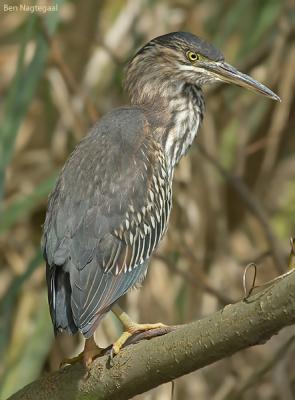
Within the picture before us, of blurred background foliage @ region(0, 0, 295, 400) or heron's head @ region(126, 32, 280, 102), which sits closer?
heron's head @ region(126, 32, 280, 102)

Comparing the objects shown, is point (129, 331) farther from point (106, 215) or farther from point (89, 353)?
point (106, 215)

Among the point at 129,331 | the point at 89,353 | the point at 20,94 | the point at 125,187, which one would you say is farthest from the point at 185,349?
the point at 20,94

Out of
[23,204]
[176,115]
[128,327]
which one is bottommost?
[128,327]

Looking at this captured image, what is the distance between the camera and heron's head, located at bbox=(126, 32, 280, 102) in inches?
138

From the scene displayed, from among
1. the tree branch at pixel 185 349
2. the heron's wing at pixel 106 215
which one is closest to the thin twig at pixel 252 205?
the heron's wing at pixel 106 215

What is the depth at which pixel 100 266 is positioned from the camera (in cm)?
294

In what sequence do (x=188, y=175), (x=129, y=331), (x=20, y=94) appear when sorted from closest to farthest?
(x=129, y=331), (x=20, y=94), (x=188, y=175)

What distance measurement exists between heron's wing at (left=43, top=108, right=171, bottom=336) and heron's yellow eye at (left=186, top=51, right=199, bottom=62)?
1.08ft

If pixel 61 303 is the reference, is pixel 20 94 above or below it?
above

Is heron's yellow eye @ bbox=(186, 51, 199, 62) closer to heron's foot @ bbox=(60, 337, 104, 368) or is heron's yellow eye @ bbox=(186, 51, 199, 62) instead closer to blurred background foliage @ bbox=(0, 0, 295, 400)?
blurred background foliage @ bbox=(0, 0, 295, 400)

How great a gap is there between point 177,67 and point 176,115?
0.18 meters

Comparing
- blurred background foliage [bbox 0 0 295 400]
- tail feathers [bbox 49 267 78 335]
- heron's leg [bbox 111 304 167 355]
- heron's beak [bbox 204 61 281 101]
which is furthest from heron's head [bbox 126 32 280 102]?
tail feathers [bbox 49 267 78 335]

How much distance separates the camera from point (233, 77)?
3482 millimetres

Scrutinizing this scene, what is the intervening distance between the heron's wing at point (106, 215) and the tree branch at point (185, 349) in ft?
0.60
